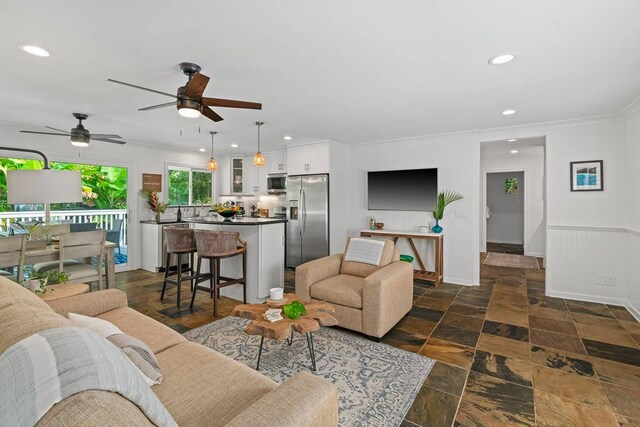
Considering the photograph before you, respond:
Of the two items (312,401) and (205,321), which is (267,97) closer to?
(205,321)

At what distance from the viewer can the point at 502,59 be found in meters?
2.36

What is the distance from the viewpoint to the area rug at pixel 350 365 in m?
1.95

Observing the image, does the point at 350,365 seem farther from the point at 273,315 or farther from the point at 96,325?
the point at 96,325

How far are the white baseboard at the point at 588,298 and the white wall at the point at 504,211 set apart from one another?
16.6ft

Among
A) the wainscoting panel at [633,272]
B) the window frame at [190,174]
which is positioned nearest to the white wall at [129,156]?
the window frame at [190,174]

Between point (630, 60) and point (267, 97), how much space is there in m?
3.07

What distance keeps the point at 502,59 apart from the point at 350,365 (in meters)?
2.66

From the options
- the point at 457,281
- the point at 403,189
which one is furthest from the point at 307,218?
the point at 457,281

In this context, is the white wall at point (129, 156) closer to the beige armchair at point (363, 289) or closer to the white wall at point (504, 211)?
the beige armchair at point (363, 289)

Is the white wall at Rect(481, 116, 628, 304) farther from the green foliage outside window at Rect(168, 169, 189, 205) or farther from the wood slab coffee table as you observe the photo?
the green foliage outside window at Rect(168, 169, 189, 205)

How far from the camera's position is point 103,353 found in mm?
822

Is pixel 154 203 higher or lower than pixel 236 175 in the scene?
lower

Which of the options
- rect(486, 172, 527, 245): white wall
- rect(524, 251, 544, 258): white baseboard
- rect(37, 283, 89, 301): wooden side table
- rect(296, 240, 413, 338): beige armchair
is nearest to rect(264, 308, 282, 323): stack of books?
rect(296, 240, 413, 338): beige armchair

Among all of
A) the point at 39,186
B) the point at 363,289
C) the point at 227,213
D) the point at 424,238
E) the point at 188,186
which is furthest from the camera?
the point at 188,186
